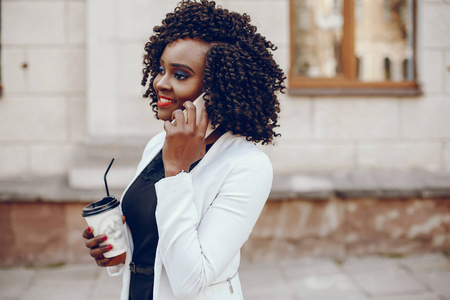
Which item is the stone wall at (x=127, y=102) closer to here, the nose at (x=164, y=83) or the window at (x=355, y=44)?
the window at (x=355, y=44)

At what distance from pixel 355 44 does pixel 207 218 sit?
3.90 metres

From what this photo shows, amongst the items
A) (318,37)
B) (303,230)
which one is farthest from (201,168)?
(318,37)

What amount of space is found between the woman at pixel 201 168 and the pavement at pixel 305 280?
2.27 meters

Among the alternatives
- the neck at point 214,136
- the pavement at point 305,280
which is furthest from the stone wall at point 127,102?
the neck at point 214,136

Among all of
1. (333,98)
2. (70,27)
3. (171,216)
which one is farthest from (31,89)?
(171,216)

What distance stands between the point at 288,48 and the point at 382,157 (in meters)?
1.50

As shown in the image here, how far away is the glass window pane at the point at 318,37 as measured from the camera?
4664 millimetres

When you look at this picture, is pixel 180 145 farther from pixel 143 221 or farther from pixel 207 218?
pixel 143 221

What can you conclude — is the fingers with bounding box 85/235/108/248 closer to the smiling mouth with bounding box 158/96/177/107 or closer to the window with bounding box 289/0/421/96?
the smiling mouth with bounding box 158/96/177/107

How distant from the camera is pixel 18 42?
4359 millimetres

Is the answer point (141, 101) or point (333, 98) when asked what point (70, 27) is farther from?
point (333, 98)

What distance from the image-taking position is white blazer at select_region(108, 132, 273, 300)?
4.32ft

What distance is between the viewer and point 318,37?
4.70 m

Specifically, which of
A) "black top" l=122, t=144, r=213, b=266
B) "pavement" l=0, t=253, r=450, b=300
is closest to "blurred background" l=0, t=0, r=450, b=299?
"pavement" l=0, t=253, r=450, b=300
